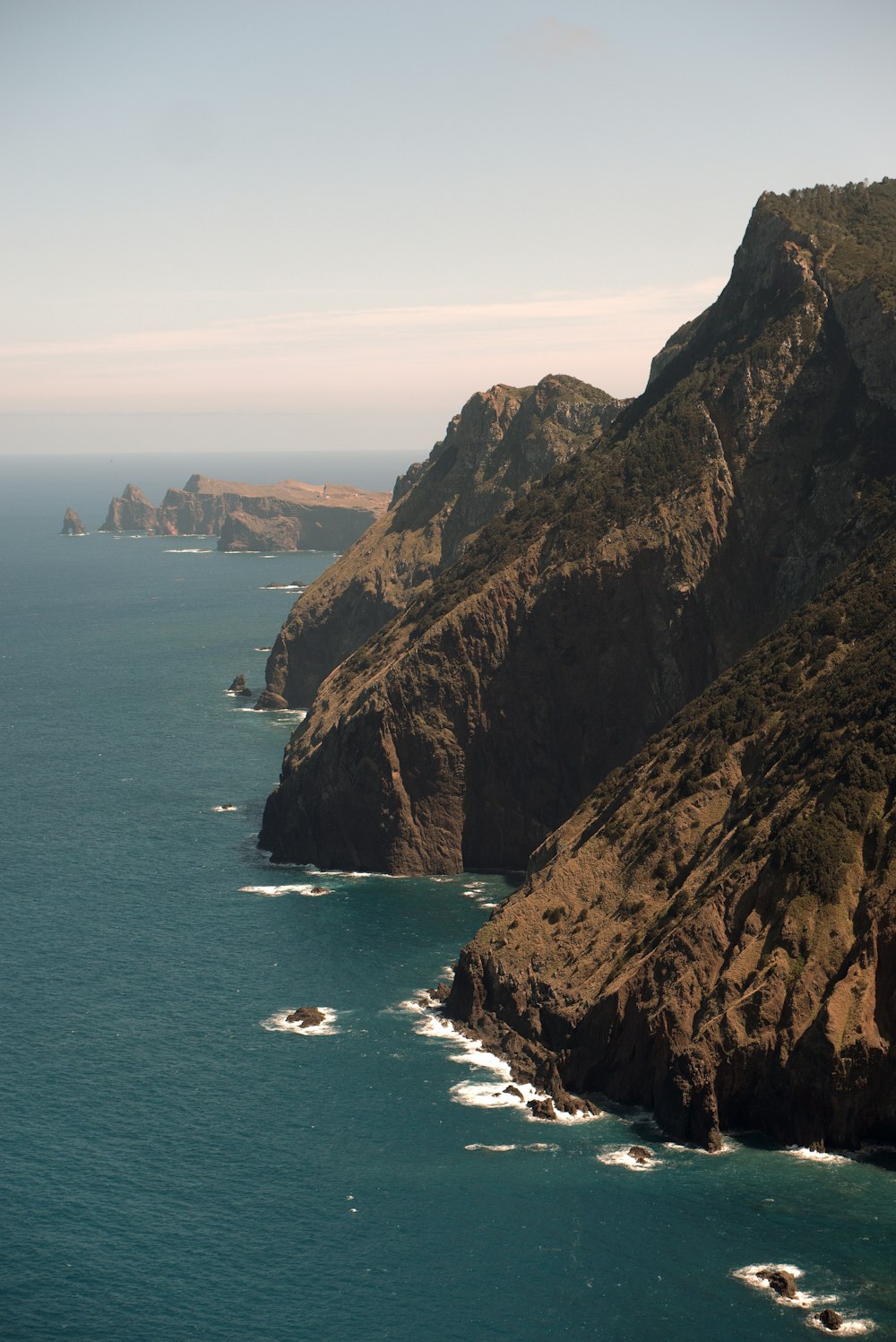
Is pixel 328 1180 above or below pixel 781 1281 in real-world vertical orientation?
below

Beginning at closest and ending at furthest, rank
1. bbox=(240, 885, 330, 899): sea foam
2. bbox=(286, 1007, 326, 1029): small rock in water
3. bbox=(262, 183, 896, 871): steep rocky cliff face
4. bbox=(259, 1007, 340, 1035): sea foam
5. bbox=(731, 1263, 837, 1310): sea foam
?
bbox=(731, 1263, 837, 1310): sea foam < bbox=(259, 1007, 340, 1035): sea foam < bbox=(286, 1007, 326, 1029): small rock in water < bbox=(240, 885, 330, 899): sea foam < bbox=(262, 183, 896, 871): steep rocky cliff face

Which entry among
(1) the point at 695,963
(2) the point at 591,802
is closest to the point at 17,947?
(2) the point at 591,802

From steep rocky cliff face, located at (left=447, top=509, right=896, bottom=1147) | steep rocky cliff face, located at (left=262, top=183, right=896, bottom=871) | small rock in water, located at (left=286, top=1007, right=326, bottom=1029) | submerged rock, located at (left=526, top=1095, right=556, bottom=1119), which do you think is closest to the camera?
steep rocky cliff face, located at (left=447, top=509, right=896, bottom=1147)

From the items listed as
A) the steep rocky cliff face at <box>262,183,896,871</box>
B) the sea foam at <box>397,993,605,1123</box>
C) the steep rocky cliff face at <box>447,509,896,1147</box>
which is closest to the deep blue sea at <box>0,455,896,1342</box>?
the sea foam at <box>397,993,605,1123</box>

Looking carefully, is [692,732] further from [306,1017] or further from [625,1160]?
[625,1160]

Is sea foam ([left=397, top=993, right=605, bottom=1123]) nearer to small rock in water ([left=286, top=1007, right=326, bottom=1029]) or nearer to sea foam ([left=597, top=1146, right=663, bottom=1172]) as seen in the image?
sea foam ([left=597, top=1146, right=663, bottom=1172])

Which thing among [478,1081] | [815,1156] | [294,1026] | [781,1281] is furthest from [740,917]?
[294,1026]

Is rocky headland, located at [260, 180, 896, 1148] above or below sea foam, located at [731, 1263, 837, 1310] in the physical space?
above

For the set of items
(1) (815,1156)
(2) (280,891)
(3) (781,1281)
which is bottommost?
(3) (781,1281)
